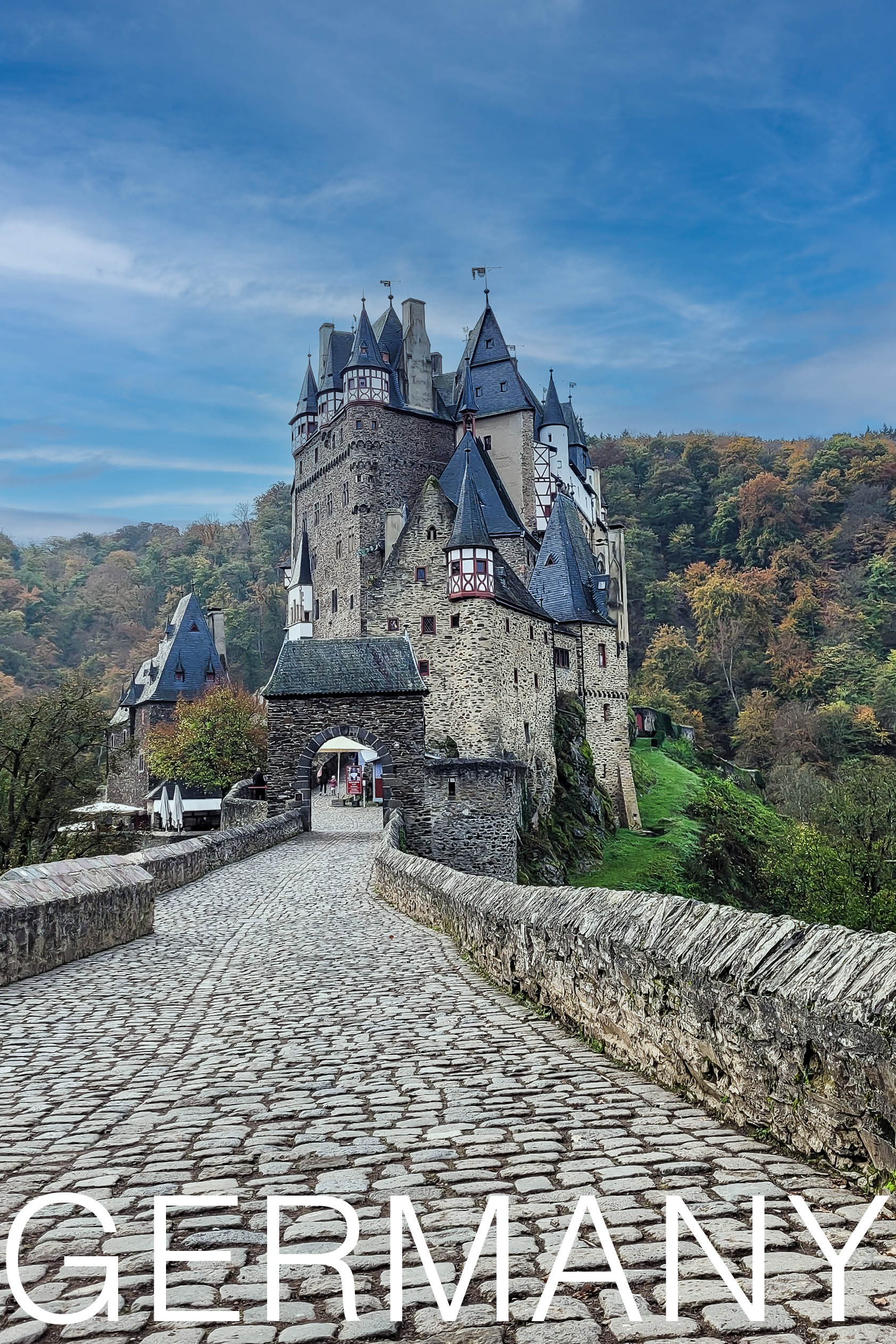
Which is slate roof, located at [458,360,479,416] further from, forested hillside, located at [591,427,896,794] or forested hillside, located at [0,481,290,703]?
forested hillside, located at [0,481,290,703]

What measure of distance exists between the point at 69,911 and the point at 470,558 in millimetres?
31358

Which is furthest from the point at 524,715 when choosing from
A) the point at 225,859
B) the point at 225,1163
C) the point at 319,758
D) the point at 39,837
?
the point at 225,1163

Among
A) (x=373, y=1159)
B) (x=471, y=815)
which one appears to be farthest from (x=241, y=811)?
(x=373, y=1159)

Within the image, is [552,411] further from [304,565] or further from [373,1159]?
[373,1159]

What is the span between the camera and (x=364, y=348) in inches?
2137

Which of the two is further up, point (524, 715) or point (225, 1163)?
point (524, 715)

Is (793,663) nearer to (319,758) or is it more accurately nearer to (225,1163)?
(319,758)

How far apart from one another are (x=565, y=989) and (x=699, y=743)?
67401mm

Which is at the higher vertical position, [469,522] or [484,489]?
[484,489]

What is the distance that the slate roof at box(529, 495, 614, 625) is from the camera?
155ft

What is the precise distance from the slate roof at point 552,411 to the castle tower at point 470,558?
17525 millimetres

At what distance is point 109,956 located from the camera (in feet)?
35.8

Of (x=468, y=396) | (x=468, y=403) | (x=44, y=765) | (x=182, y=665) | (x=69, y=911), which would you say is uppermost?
(x=468, y=396)

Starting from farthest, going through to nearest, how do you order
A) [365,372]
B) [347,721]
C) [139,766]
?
[139,766]
[365,372]
[347,721]
